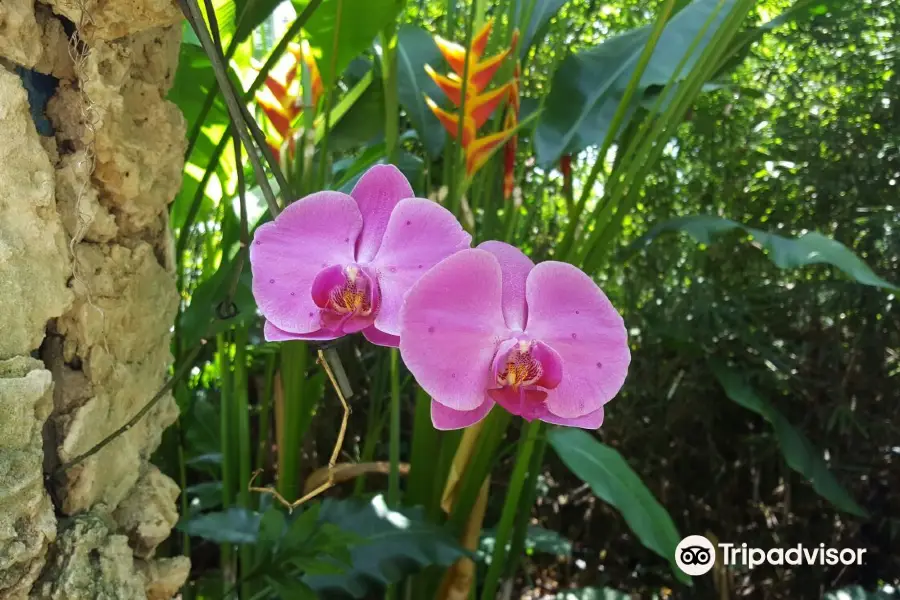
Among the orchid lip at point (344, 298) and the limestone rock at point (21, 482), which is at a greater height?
the orchid lip at point (344, 298)

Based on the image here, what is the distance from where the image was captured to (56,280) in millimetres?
438

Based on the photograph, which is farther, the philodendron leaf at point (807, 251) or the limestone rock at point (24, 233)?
the philodendron leaf at point (807, 251)

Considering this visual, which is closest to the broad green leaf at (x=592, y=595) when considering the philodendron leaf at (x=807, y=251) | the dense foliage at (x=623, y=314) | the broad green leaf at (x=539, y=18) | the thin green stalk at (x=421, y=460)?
the dense foliage at (x=623, y=314)

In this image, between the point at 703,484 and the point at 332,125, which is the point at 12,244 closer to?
the point at 332,125

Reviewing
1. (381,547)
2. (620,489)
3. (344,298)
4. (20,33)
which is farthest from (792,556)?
(20,33)

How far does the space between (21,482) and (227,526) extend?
→ 1.06 ft

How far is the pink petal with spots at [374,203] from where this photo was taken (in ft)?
1.03

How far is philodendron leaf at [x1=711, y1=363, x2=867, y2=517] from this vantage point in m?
1.05

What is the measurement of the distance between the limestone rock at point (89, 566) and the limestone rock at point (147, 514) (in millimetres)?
40

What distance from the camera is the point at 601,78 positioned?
93cm

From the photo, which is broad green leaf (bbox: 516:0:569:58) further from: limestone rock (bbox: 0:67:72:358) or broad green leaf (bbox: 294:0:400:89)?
limestone rock (bbox: 0:67:72:358)

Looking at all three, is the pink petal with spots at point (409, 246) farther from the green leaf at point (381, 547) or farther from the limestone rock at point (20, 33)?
the green leaf at point (381, 547)

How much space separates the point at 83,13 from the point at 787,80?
1.32 m

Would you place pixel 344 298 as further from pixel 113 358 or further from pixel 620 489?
pixel 620 489
